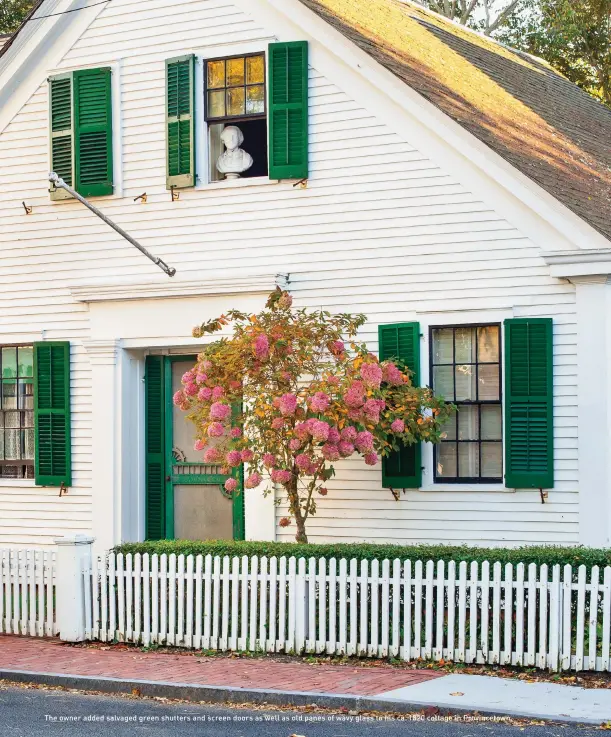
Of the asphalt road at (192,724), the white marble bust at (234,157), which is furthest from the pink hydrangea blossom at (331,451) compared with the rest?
the white marble bust at (234,157)

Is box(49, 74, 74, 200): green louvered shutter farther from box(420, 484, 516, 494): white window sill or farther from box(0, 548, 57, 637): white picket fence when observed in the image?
box(420, 484, 516, 494): white window sill

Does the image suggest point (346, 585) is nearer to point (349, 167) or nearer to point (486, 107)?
point (349, 167)

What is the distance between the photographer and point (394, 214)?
1343 centimetres

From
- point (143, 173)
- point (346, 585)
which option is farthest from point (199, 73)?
point (346, 585)

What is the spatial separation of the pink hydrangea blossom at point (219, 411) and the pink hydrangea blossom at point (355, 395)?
116 cm

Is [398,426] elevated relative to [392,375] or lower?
lower

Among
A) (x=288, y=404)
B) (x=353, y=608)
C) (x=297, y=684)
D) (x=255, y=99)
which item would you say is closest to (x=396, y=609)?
(x=353, y=608)

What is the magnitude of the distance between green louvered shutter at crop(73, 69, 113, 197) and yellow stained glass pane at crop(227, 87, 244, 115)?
4.84ft

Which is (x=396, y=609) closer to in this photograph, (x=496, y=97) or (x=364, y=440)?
(x=364, y=440)

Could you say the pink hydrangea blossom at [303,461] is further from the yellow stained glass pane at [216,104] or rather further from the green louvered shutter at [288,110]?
the yellow stained glass pane at [216,104]

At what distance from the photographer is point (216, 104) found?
14.4 meters

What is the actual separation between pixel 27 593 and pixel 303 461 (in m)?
3.02

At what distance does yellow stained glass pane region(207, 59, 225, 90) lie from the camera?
14.4 m

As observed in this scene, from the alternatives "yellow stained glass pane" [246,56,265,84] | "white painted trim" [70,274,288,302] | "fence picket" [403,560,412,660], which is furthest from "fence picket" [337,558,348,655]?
"yellow stained glass pane" [246,56,265,84]
